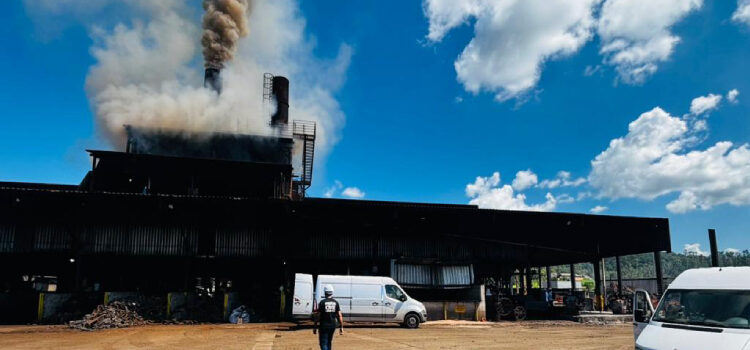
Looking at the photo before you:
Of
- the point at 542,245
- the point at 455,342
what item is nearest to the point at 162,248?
the point at 455,342

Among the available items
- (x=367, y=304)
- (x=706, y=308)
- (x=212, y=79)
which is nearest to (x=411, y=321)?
(x=367, y=304)

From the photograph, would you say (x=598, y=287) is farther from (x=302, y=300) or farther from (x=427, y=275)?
(x=302, y=300)

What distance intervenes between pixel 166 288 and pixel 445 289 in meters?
16.1

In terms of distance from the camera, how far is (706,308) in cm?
739

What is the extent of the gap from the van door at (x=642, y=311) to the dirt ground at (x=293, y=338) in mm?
5936

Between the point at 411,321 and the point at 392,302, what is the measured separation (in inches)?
45.6

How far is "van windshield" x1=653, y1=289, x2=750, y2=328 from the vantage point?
687 cm

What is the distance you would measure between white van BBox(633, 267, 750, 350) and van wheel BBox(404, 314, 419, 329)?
12.5m

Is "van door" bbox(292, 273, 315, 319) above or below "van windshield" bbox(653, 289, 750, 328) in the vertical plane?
below

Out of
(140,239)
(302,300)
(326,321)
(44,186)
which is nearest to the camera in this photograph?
(326,321)

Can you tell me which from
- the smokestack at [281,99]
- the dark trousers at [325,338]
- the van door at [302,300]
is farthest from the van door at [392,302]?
the smokestack at [281,99]

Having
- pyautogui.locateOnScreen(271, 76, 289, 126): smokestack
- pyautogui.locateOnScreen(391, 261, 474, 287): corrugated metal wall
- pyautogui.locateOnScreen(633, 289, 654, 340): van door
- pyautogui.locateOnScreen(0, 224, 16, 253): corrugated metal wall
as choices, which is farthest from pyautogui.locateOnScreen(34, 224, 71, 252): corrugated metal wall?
pyautogui.locateOnScreen(633, 289, 654, 340): van door

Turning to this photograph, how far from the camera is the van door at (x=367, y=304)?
20.0 m

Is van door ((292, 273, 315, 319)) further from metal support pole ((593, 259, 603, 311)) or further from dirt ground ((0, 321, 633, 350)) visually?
metal support pole ((593, 259, 603, 311))
